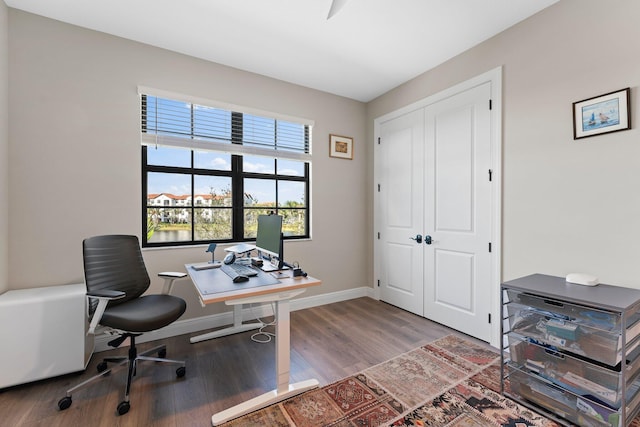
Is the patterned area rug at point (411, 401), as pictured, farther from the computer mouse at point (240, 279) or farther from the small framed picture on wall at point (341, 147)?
the small framed picture on wall at point (341, 147)

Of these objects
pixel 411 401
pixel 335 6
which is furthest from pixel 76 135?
pixel 411 401

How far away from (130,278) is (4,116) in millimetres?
1523

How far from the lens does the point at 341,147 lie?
3.83 metres

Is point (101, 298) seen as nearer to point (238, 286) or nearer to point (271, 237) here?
point (238, 286)

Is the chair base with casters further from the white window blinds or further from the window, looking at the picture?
the white window blinds

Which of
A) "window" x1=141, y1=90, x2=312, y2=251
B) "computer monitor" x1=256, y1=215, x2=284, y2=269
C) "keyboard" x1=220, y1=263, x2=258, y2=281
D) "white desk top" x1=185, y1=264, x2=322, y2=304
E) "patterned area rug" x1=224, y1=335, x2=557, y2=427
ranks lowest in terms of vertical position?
"patterned area rug" x1=224, y1=335, x2=557, y2=427

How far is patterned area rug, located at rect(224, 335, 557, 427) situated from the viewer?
5.46 feet

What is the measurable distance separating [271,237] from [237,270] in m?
0.39

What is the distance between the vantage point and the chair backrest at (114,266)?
2.02 metres

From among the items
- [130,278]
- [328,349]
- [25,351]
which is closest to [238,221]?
[130,278]

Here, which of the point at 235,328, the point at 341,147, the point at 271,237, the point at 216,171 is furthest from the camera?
the point at 341,147

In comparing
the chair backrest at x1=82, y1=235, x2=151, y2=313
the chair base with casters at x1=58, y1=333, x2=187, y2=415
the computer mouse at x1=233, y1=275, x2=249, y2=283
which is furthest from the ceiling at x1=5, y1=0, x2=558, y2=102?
the chair base with casters at x1=58, y1=333, x2=187, y2=415

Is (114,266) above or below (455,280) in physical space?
above

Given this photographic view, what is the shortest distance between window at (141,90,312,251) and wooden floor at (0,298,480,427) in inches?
44.1
